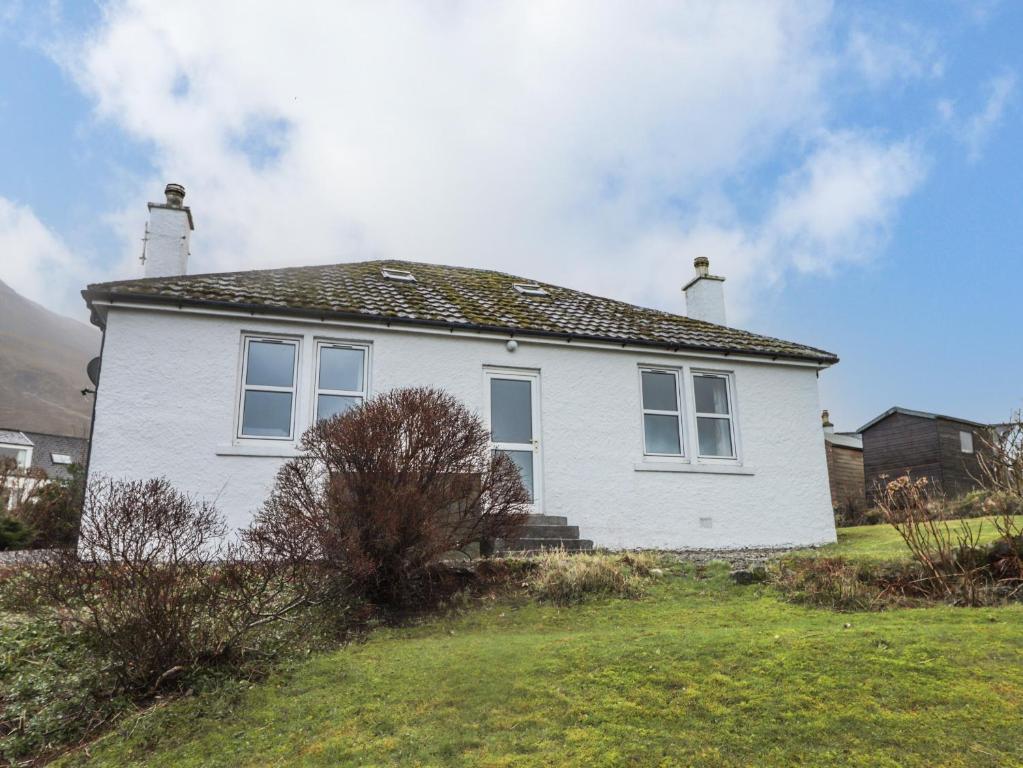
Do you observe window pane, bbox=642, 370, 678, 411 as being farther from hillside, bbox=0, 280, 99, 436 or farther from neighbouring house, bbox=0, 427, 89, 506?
hillside, bbox=0, 280, 99, 436

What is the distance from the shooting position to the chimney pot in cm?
1298

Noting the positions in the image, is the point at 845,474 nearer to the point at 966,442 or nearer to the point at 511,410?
the point at 966,442

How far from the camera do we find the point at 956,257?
1494cm

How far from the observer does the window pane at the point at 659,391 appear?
504 inches

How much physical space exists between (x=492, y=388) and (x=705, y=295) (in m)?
6.47

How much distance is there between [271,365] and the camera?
36.7 ft

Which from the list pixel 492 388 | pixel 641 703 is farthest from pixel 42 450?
pixel 641 703

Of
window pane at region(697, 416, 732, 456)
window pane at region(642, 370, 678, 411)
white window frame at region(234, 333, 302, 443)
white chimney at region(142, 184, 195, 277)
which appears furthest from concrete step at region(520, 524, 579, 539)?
white chimney at region(142, 184, 195, 277)

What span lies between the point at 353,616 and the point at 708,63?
1020 centimetres

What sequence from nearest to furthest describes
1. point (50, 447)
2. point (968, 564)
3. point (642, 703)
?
point (642, 703), point (968, 564), point (50, 447)

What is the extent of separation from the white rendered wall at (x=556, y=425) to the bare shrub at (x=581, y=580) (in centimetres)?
346

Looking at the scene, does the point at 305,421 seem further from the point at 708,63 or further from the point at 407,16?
the point at 708,63

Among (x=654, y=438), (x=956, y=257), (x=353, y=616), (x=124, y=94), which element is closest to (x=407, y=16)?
(x=124, y=94)

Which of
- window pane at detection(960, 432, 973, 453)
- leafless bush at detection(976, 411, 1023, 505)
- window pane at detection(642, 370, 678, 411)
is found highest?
window pane at detection(960, 432, 973, 453)
